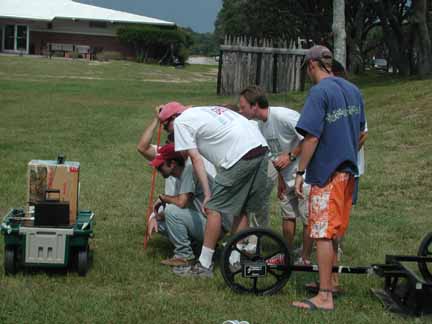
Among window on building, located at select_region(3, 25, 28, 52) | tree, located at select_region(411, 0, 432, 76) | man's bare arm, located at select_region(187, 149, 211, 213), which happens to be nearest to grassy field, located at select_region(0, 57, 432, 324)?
man's bare arm, located at select_region(187, 149, 211, 213)

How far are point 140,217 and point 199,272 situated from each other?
248 centimetres

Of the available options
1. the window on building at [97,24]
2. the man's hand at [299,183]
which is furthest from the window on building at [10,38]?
the man's hand at [299,183]

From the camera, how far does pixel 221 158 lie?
6633mm

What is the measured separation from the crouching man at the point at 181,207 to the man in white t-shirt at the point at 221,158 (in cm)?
34

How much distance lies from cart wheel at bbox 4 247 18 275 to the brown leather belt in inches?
76.6

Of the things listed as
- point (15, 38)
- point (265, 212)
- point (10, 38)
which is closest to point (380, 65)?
point (15, 38)

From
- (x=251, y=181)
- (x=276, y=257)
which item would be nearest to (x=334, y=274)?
(x=276, y=257)

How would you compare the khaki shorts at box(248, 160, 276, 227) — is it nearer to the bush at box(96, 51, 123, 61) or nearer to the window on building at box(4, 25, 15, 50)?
the bush at box(96, 51, 123, 61)

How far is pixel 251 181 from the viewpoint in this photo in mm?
6676

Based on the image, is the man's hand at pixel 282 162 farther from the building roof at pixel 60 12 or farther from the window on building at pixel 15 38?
the window on building at pixel 15 38

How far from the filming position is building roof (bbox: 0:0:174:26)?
63.7 m

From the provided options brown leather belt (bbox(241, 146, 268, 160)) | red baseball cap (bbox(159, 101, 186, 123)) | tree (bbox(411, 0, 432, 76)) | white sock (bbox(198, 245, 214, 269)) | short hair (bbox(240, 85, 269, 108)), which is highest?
tree (bbox(411, 0, 432, 76))

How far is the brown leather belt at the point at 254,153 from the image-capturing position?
6.58 metres

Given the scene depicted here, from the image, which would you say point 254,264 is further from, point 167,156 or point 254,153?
point 167,156
